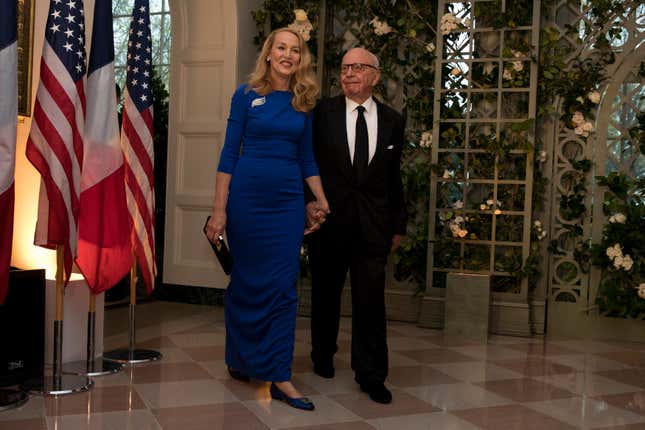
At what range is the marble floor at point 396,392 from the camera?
9.99 feet

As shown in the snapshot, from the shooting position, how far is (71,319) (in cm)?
385

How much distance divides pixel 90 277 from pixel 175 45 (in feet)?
9.65

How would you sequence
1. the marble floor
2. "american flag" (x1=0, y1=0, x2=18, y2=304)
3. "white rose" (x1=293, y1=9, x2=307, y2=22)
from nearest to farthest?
"american flag" (x1=0, y1=0, x2=18, y2=304) → the marble floor → "white rose" (x1=293, y1=9, x2=307, y2=22)

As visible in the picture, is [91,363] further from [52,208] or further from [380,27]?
[380,27]

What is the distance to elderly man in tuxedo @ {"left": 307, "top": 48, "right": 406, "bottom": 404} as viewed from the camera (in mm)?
3455

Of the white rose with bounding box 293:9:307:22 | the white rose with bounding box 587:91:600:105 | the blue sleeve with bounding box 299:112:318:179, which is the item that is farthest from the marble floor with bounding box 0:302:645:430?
the white rose with bounding box 293:9:307:22

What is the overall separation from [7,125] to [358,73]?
5.13 ft

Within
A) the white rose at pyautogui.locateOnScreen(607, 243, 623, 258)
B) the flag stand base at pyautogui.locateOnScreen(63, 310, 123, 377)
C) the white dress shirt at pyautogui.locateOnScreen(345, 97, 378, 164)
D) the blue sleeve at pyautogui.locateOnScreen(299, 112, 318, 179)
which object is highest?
the white dress shirt at pyautogui.locateOnScreen(345, 97, 378, 164)

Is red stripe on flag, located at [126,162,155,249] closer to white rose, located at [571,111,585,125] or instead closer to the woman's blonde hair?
the woman's blonde hair

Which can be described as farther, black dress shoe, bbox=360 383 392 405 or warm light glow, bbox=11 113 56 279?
warm light glow, bbox=11 113 56 279

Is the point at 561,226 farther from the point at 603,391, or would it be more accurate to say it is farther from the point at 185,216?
the point at 185,216

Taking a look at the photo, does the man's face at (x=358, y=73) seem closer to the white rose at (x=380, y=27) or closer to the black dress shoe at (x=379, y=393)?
the black dress shoe at (x=379, y=393)

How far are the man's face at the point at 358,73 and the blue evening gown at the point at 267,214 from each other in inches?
13.0

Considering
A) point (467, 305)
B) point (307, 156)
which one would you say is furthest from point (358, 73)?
point (467, 305)
